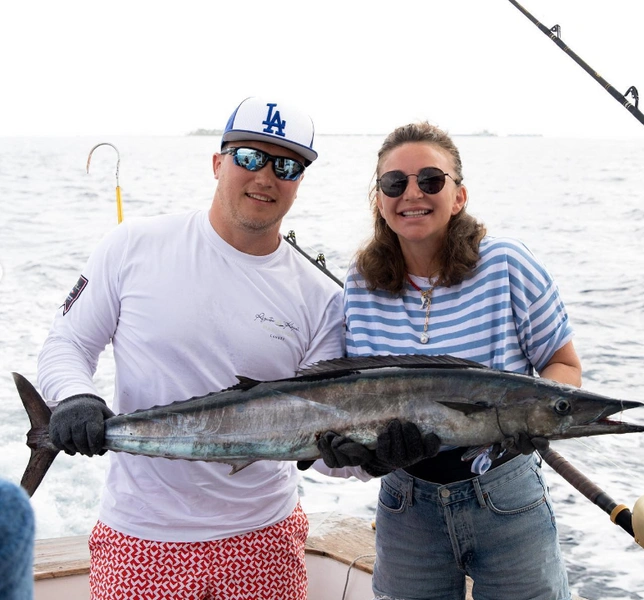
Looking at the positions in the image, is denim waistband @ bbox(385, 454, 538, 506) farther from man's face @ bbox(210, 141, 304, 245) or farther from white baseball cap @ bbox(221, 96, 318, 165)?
white baseball cap @ bbox(221, 96, 318, 165)

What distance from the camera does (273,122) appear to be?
256 cm

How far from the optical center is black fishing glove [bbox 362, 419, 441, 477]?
2.13 m

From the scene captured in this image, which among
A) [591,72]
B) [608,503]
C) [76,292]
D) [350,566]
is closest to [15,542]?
[76,292]

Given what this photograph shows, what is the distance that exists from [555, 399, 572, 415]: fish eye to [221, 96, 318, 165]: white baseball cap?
3.99 feet

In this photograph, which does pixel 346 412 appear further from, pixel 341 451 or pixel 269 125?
pixel 269 125

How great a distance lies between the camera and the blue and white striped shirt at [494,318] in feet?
7.60

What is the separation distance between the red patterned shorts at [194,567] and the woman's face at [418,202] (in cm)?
111

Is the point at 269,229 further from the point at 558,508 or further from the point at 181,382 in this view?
the point at 558,508

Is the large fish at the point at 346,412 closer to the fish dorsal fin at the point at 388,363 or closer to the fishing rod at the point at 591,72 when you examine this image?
the fish dorsal fin at the point at 388,363

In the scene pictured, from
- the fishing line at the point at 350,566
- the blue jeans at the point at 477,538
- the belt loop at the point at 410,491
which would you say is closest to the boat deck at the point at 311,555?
the fishing line at the point at 350,566

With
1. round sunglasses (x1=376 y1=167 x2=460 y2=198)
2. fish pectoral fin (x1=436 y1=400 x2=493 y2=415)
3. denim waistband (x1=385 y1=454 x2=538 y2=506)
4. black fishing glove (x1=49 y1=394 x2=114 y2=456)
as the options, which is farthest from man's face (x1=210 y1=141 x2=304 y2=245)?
denim waistband (x1=385 y1=454 x2=538 y2=506)

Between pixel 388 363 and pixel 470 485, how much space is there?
0.46 metres

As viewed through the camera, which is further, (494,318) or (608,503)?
(608,503)

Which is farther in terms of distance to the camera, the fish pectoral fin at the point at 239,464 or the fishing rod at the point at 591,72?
the fishing rod at the point at 591,72
